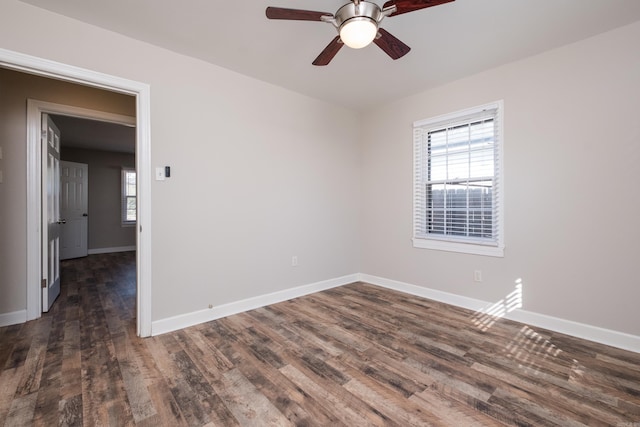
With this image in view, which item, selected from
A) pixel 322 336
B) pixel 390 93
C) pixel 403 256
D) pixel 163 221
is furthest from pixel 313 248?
pixel 390 93

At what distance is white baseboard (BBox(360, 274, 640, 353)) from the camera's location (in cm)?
230

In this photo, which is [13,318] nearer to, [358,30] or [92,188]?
[358,30]

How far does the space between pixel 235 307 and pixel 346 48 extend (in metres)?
2.86

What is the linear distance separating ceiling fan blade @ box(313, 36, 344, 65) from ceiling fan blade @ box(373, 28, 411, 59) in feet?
0.82

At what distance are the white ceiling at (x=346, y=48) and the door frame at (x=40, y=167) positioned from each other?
42 centimetres

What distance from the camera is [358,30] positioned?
1.67m

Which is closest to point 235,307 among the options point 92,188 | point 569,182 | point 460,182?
point 460,182

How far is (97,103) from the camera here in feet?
10.4

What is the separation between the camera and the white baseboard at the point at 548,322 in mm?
2299

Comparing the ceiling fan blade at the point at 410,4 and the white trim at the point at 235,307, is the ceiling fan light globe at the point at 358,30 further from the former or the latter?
the white trim at the point at 235,307

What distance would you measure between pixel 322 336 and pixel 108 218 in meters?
7.40

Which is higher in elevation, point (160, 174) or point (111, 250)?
point (160, 174)

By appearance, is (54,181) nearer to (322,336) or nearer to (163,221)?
(163,221)

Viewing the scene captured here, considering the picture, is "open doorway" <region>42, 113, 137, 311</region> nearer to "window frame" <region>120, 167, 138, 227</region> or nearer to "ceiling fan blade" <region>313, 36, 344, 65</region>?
"window frame" <region>120, 167, 138, 227</region>
